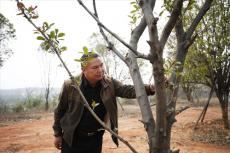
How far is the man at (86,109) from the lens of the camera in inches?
80.0

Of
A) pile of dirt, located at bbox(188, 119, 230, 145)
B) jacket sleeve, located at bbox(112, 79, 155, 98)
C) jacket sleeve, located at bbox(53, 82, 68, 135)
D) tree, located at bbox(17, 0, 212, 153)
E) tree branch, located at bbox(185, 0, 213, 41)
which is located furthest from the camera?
pile of dirt, located at bbox(188, 119, 230, 145)

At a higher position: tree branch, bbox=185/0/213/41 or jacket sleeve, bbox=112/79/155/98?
tree branch, bbox=185/0/213/41

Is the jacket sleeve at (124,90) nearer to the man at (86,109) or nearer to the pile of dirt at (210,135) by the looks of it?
the man at (86,109)

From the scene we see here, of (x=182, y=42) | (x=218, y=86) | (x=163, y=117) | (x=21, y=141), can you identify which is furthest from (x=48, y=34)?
(x=218, y=86)

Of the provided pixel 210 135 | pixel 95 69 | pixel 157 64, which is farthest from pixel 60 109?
pixel 210 135

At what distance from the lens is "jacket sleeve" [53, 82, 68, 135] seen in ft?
7.12

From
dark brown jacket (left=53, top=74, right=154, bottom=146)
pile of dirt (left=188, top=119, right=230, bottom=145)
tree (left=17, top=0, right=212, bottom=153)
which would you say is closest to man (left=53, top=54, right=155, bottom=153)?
dark brown jacket (left=53, top=74, right=154, bottom=146)

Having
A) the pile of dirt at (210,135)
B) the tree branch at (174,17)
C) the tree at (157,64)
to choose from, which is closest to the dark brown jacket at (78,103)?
the tree at (157,64)

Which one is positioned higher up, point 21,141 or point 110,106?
point 110,106

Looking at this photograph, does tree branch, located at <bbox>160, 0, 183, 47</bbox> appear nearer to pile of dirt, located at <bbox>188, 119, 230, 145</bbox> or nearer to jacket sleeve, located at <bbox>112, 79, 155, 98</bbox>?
jacket sleeve, located at <bbox>112, 79, 155, 98</bbox>

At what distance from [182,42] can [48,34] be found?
3.54 ft

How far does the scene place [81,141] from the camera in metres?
2.24

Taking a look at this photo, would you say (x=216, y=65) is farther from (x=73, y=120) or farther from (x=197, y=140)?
(x=73, y=120)

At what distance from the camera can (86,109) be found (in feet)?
7.09
